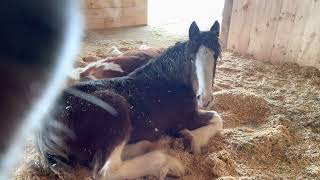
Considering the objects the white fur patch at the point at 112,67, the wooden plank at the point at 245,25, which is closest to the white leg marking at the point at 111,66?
the white fur patch at the point at 112,67

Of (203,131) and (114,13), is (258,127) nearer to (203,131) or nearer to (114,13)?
(203,131)

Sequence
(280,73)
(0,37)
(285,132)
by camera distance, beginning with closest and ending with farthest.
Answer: (0,37) < (285,132) < (280,73)

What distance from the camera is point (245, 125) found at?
6.82ft

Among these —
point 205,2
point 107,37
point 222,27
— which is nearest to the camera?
point 222,27

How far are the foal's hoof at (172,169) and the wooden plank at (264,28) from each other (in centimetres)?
204

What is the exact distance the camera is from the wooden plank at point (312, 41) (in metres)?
2.83

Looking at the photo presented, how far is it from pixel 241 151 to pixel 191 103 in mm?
390

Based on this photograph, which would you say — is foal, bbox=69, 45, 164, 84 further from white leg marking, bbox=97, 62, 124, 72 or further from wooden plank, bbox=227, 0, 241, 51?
wooden plank, bbox=227, 0, 241, 51

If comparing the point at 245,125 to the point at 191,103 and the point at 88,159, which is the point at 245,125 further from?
the point at 88,159

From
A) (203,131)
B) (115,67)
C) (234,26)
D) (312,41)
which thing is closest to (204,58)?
(203,131)

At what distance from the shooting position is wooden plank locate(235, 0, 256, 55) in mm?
3275

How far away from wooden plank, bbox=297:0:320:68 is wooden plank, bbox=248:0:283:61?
31 centimetres

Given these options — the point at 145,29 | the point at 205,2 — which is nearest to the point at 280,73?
the point at 145,29

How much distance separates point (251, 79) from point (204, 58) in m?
1.20
